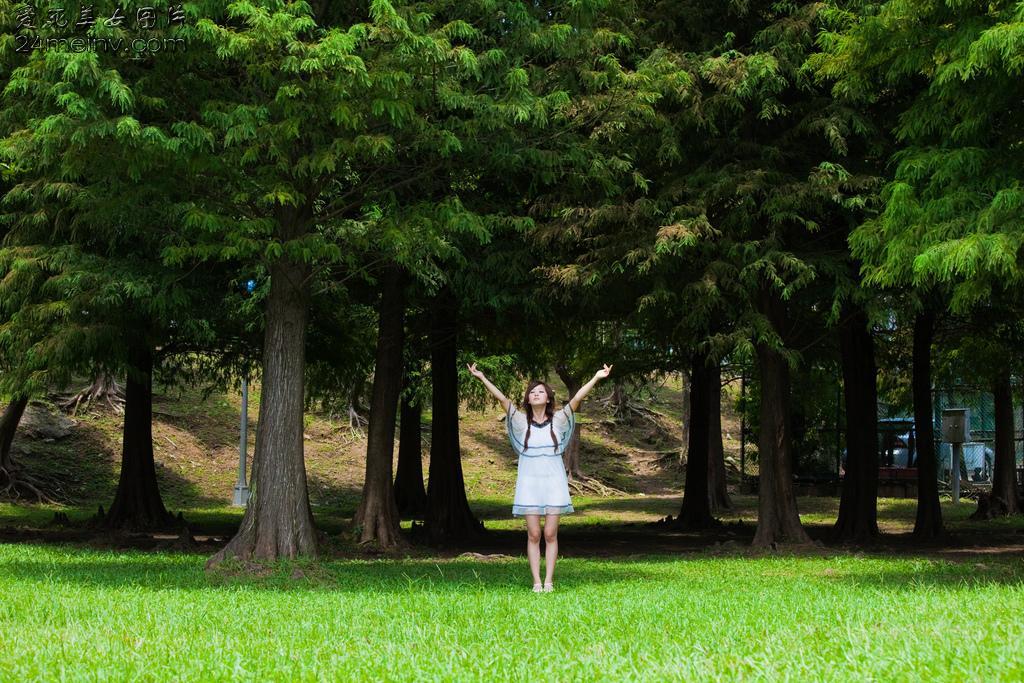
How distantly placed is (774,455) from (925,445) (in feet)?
14.5

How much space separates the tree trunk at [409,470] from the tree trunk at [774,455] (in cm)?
1081

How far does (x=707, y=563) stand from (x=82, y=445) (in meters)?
25.4

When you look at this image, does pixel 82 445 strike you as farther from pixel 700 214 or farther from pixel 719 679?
pixel 719 679

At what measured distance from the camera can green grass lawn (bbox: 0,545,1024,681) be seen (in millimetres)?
5762

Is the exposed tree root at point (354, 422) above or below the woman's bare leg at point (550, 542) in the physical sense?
above

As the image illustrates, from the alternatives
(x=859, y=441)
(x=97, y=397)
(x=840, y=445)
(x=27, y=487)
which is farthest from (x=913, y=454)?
(x=27, y=487)

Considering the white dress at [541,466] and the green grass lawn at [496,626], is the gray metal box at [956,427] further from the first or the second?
the white dress at [541,466]

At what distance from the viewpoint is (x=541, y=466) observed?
10211 millimetres

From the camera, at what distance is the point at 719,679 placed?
5.37 meters

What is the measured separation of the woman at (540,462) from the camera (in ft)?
33.3

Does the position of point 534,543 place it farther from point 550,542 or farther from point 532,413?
point 532,413

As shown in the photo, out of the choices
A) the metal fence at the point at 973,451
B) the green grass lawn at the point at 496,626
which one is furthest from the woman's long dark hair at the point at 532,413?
the metal fence at the point at 973,451

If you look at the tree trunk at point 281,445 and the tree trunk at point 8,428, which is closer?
the tree trunk at point 281,445

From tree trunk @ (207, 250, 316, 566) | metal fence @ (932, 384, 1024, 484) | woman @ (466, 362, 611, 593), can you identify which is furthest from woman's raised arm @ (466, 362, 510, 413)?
metal fence @ (932, 384, 1024, 484)
